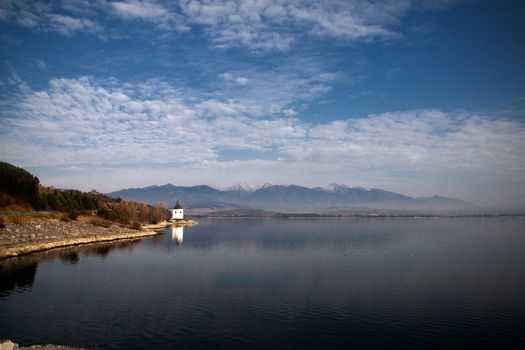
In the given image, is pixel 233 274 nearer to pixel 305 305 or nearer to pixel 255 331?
pixel 305 305

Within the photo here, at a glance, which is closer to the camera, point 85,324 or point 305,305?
point 85,324

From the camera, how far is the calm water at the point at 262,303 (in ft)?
78.1

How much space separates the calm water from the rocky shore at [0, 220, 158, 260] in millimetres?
4449

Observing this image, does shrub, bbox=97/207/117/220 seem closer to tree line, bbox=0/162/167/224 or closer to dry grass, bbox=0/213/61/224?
tree line, bbox=0/162/167/224

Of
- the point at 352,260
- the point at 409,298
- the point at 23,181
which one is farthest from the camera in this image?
the point at 23,181

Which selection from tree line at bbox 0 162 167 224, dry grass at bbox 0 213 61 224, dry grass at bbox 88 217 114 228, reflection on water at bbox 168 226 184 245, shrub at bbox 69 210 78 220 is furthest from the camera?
dry grass at bbox 88 217 114 228

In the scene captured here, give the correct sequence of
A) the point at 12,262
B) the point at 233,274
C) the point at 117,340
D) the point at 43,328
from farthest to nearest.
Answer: the point at 12,262 < the point at 233,274 < the point at 43,328 < the point at 117,340

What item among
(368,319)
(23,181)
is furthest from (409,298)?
(23,181)

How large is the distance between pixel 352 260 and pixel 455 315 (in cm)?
2840

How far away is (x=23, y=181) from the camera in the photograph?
9112cm

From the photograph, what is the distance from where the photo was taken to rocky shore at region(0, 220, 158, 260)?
56875 millimetres

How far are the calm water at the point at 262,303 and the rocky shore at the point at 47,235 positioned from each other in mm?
4449

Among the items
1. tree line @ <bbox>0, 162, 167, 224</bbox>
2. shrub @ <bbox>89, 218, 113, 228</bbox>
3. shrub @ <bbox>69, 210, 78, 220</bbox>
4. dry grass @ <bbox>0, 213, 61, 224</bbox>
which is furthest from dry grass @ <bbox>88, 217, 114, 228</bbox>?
dry grass @ <bbox>0, 213, 61, 224</bbox>

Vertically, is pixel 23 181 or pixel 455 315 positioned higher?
pixel 23 181
